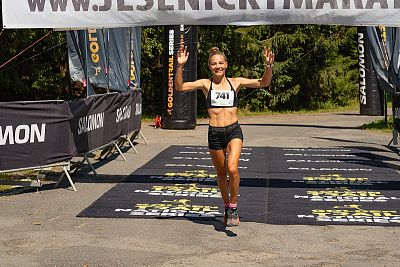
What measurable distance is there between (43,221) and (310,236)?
340cm

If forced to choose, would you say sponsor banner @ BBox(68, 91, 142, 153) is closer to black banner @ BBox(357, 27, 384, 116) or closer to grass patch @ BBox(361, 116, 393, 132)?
grass patch @ BBox(361, 116, 393, 132)

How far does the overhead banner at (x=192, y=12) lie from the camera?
1102 cm

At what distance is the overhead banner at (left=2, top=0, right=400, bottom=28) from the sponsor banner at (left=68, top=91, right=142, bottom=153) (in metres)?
1.79

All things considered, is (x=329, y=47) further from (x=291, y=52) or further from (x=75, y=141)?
(x=75, y=141)

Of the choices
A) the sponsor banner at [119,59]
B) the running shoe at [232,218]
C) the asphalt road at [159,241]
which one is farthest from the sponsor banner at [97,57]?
the running shoe at [232,218]

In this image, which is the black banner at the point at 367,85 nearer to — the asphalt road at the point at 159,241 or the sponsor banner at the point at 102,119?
the sponsor banner at the point at 102,119

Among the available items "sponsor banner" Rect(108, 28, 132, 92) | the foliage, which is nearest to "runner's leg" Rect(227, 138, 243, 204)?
"sponsor banner" Rect(108, 28, 132, 92)

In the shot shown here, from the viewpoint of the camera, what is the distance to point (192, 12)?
1123 cm

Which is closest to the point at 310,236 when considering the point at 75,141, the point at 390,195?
the point at 390,195

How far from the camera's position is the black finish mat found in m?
10.0

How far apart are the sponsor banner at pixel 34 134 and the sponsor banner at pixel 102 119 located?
430 millimetres

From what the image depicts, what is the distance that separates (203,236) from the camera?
8742 millimetres

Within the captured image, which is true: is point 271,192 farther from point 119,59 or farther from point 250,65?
point 250,65

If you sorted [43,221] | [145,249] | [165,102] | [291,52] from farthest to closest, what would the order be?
[291,52], [165,102], [43,221], [145,249]
